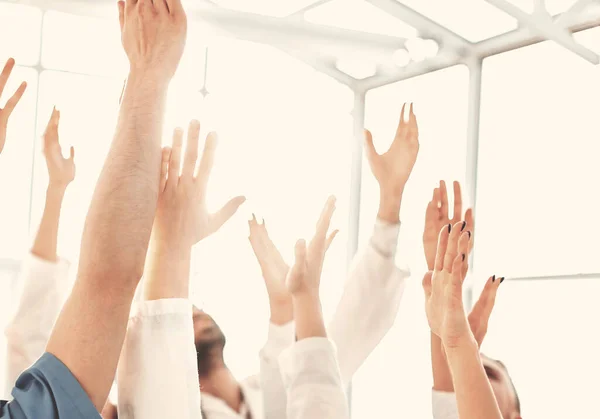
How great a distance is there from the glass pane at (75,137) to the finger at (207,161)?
5011 millimetres

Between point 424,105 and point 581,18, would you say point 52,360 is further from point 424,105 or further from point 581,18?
point 424,105

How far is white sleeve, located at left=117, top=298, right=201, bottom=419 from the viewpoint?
1155 millimetres

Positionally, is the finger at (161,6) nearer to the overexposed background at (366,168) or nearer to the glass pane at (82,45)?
the overexposed background at (366,168)

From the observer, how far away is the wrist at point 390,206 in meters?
1.96

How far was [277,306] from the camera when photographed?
1.87m

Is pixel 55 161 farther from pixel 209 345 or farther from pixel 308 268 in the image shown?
pixel 308 268

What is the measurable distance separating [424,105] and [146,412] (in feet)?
19.3

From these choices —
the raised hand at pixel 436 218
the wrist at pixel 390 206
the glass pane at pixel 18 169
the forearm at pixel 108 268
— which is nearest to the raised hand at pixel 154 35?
the forearm at pixel 108 268

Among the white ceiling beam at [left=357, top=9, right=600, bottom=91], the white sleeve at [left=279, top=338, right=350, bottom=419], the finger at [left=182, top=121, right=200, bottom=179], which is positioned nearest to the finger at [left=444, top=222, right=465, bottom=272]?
the white sleeve at [left=279, top=338, right=350, bottom=419]

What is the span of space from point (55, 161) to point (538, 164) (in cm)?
420

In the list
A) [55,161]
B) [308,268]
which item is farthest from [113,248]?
[55,161]

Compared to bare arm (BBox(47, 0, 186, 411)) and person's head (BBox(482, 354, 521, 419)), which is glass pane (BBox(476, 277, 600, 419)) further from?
bare arm (BBox(47, 0, 186, 411))

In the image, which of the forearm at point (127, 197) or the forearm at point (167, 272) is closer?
the forearm at point (127, 197)

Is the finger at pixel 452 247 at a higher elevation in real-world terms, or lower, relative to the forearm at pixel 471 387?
higher
